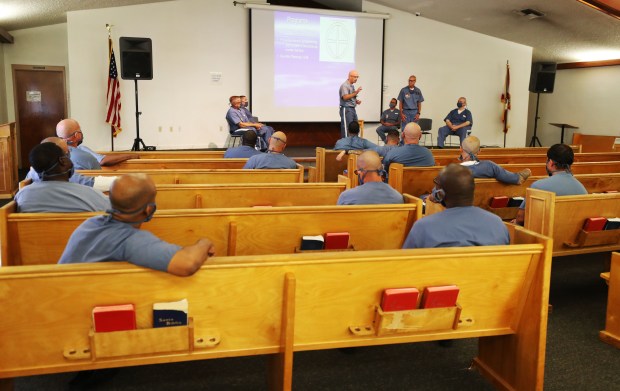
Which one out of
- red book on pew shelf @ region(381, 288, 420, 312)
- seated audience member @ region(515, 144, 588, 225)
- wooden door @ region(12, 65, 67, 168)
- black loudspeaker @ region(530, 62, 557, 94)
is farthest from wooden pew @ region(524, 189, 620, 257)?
black loudspeaker @ region(530, 62, 557, 94)

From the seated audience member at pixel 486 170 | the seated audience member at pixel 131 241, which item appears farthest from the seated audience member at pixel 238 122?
the seated audience member at pixel 131 241

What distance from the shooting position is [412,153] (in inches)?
190

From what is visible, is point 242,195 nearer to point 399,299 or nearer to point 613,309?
point 399,299

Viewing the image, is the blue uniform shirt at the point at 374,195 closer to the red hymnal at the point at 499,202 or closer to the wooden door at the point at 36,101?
the red hymnal at the point at 499,202

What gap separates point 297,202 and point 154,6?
7.46 m

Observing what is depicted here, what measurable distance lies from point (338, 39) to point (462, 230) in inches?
359

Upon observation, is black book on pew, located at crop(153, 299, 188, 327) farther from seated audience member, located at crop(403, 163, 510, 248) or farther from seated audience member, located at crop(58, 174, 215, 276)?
seated audience member, located at crop(403, 163, 510, 248)

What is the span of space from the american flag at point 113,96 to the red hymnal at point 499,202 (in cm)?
722

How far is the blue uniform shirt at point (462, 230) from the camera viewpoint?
2207mm

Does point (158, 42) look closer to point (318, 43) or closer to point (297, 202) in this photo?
point (318, 43)

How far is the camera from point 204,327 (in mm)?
1802

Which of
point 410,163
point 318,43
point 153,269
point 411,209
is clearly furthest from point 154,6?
point 153,269

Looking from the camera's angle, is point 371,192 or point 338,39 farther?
point 338,39

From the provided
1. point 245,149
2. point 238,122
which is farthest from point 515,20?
point 245,149
